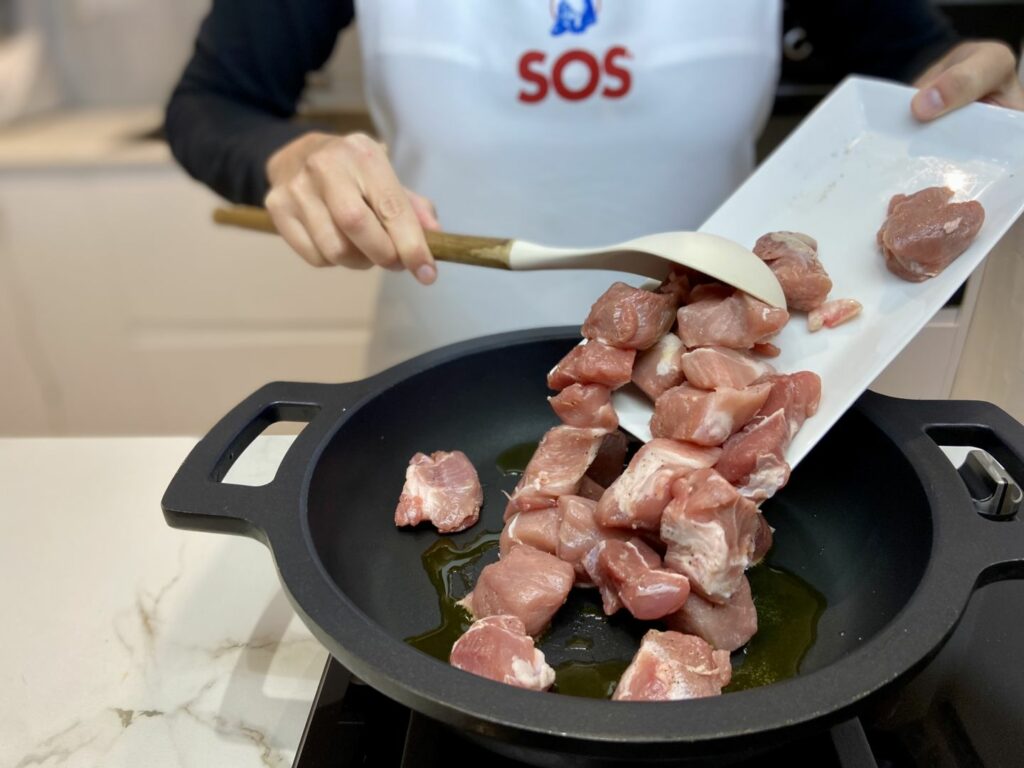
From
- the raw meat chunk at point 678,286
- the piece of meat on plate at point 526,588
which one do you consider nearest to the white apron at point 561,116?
the raw meat chunk at point 678,286

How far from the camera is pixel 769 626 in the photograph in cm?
81

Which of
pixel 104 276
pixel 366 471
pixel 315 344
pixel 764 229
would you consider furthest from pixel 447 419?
pixel 104 276

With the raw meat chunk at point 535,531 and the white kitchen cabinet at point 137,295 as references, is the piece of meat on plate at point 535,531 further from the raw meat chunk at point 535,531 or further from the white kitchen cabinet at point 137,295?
the white kitchen cabinet at point 137,295

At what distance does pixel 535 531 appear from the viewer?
0.86 meters

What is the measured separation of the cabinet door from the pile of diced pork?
1.45 metres

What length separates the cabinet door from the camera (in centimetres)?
221

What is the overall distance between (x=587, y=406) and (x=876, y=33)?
1.03 meters

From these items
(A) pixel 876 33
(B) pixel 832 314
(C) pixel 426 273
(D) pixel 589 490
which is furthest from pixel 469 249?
(A) pixel 876 33

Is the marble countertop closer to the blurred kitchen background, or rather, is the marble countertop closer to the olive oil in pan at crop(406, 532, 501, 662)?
the olive oil in pan at crop(406, 532, 501, 662)

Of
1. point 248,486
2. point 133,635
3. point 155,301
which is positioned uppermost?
point 248,486

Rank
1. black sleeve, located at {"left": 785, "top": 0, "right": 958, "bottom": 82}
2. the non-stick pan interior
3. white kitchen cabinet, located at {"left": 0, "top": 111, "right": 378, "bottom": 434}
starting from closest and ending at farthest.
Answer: the non-stick pan interior < black sleeve, located at {"left": 785, "top": 0, "right": 958, "bottom": 82} < white kitchen cabinet, located at {"left": 0, "top": 111, "right": 378, "bottom": 434}

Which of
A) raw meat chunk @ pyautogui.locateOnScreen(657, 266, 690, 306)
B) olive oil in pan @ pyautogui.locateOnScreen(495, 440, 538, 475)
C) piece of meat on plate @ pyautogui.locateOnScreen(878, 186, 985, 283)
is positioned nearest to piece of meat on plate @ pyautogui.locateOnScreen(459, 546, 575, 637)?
olive oil in pan @ pyautogui.locateOnScreen(495, 440, 538, 475)

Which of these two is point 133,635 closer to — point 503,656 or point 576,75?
point 503,656

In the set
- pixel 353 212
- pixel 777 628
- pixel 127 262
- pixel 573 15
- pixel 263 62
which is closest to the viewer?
pixel 777 628
